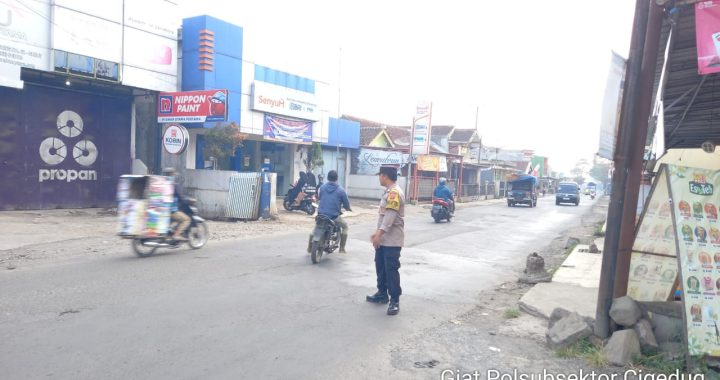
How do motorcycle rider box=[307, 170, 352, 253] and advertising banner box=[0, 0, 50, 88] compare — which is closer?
motorcycle rider box=[307, 170, 352, 253]

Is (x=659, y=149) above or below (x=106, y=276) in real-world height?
above

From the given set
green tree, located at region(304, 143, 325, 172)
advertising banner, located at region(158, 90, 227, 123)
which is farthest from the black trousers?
green tree, located at region(304, 143, 325, 172)

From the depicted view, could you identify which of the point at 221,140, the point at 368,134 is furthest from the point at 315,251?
the point at 368,134

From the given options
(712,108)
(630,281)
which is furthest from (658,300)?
(712,108)

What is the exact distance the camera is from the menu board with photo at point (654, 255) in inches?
211

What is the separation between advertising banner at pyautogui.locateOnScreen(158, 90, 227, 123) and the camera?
16422mm

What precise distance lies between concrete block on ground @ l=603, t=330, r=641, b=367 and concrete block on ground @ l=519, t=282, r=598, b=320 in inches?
48.3

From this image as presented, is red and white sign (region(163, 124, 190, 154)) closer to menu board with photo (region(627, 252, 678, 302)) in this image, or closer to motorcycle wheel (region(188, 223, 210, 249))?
motorcycle wheel (region(188, 223, 210, 249))

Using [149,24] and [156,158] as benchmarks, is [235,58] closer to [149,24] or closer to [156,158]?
[149,24]

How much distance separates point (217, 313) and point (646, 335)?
4.41 metres

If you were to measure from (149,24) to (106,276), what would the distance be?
41.9 feet

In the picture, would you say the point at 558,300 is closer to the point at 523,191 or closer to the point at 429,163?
the point at 429,163

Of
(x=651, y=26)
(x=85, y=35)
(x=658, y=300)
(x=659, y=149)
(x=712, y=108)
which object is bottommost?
(x=658, y=300)

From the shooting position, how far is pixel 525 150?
86.1 m
